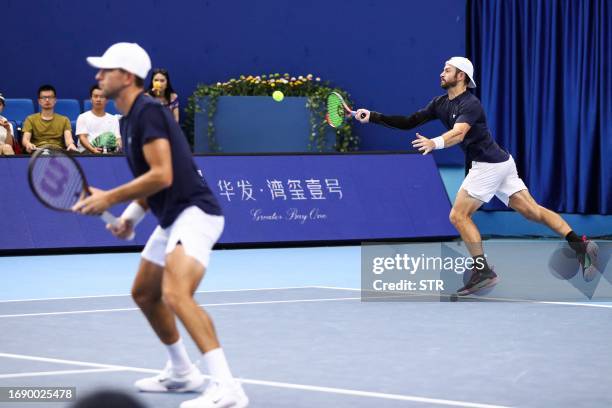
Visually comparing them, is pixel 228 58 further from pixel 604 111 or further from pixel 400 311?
pixel 400 311

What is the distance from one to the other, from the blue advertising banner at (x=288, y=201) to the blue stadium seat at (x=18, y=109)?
269 centimetres

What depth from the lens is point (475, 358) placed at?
7.03 m

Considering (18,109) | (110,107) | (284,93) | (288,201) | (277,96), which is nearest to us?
(288,201)

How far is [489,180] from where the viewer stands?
9.63 m

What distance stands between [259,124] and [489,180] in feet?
23.2

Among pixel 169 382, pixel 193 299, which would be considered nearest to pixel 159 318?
pixel 169 382

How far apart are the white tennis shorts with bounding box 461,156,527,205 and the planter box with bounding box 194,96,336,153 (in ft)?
21.9

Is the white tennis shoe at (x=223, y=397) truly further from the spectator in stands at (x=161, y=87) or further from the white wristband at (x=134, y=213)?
the spectator in stands at (x=161, y=87)

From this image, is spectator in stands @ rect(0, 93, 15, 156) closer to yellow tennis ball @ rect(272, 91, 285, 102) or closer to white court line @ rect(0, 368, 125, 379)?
yellow tennis ball @ rect(272, 91, 285, 102)

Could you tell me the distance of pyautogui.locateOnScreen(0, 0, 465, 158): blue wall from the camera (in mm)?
16812

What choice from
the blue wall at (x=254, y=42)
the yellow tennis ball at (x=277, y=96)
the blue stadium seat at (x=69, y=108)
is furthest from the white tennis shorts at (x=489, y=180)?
the blue wall at (x=254, y=42)

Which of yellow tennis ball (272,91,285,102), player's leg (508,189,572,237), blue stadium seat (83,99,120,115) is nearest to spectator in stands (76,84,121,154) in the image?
blue stadium seat (83,99,120,115)

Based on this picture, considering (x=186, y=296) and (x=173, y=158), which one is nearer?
(x=186, y=296)

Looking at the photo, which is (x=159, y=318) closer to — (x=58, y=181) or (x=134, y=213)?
(x=134, y=213)
